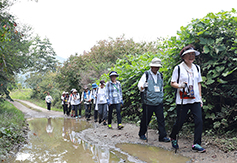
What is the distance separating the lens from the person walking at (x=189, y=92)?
14.7 ft

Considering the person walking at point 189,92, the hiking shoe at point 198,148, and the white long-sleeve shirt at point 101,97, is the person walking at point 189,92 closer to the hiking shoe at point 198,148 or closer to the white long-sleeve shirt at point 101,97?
the hiking shoe at point 198,148

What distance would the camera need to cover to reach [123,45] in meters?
17.7

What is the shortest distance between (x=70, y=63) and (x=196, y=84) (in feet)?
52.8

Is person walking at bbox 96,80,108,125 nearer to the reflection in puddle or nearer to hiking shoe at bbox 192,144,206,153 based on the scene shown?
the reflection in puddle

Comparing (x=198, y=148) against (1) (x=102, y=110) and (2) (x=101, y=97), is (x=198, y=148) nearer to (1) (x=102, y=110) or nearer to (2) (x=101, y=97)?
(2) (x=101, y=97)

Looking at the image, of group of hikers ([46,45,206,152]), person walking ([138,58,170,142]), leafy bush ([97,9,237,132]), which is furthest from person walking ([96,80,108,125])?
leafy bush ([97,9,237,132])

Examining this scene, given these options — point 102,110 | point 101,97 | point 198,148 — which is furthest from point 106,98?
point 198,148

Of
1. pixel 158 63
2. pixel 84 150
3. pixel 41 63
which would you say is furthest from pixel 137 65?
pixel 41 63

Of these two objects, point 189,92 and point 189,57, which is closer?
point 189,92

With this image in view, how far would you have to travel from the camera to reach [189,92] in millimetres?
4488

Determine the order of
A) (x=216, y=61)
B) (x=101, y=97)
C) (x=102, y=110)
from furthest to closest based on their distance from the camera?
(x=102, y=110) → (x=101, y=97) → (x=216, y=61)

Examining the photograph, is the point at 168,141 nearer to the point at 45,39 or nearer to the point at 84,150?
the point at 84,150

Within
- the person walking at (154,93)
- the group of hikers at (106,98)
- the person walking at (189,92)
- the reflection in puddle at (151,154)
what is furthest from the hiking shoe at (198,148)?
the group of hikers at (106,98)

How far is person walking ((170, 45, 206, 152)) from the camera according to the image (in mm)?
4488
